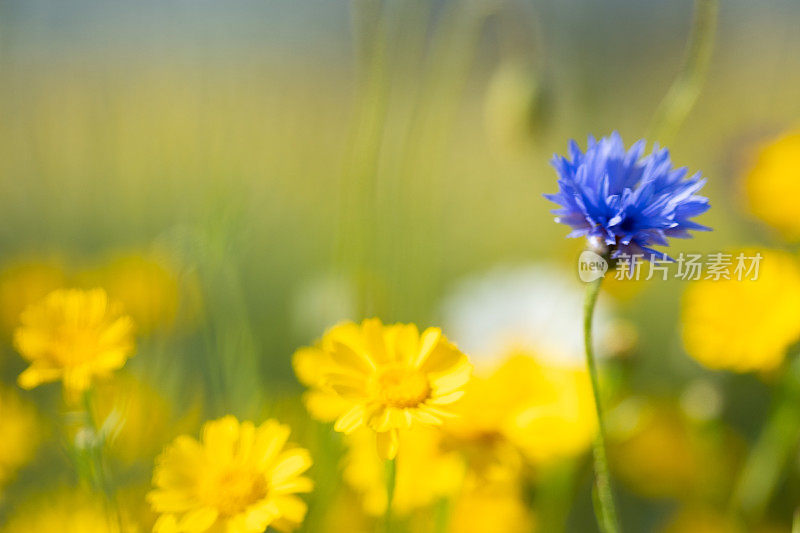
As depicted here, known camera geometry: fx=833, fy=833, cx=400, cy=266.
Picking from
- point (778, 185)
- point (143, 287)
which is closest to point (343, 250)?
point (143, 287)

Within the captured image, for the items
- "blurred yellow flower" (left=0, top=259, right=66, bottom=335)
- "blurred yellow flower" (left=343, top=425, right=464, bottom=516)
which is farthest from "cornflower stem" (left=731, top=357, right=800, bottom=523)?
"blurred yellow flower" (left=0, top=259, right=66, bottom=335)

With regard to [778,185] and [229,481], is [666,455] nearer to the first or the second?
[778,185]

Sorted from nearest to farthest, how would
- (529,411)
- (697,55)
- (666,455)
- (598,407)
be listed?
(598,407)
(529,411)
(697,55)
(666,455)

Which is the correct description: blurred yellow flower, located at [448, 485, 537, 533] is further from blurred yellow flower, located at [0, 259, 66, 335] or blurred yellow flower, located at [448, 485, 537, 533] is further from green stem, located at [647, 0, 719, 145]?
blurred yellow flower, located at [0, 259, 66, 335]

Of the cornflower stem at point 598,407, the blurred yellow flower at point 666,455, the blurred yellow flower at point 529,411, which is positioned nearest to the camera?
the cornflower stem at point 598,407

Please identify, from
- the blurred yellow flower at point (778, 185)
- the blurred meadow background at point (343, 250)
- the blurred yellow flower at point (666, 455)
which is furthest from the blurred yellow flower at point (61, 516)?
the blurred yellow flower at point (778, 185)

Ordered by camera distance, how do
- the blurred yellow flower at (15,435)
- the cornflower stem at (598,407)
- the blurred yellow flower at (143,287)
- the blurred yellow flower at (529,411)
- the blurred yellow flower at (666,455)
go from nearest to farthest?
the cornflower stem at (598,407), the blurred yellow flower at (529,411), the blurred yellow flower at (15,435), the blurred yellow flower at (666,455), the blurred yellow flower at (143,287)

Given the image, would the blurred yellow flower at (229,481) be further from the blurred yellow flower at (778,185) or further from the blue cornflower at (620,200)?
the blurred yellow flower at (778,185)
